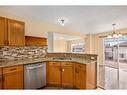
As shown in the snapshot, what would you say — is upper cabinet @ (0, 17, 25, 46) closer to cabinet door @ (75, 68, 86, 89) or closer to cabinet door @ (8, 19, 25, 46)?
cabinet door @ (8, 19, 25, 46)

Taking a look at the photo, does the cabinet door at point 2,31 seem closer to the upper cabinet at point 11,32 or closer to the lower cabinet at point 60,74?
the upper cabinet at point 11,32

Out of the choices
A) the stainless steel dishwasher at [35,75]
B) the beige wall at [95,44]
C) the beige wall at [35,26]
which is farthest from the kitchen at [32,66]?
the beige wall at [95,44]

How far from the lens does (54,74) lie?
3869mm

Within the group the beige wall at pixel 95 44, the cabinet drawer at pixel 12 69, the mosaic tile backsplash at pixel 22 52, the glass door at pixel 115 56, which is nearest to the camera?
the cabinet drawer at pixel 12 69

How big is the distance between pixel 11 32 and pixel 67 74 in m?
1.94

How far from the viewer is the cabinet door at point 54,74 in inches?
151

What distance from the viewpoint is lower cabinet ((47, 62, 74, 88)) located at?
12.3 feet

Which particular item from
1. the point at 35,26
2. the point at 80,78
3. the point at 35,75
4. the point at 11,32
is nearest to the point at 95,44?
the point at 35,26

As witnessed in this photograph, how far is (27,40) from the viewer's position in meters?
3.79

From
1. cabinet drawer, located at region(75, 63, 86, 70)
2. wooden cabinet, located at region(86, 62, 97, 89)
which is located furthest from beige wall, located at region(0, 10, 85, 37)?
wooden cabinet, located at region(86, 62, 97, 89)

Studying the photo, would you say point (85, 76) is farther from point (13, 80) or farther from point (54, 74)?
point (13, 80)

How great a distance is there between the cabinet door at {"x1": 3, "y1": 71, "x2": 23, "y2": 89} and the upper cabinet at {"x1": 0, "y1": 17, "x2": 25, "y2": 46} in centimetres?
79

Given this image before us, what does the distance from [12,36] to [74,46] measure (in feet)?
22.5
